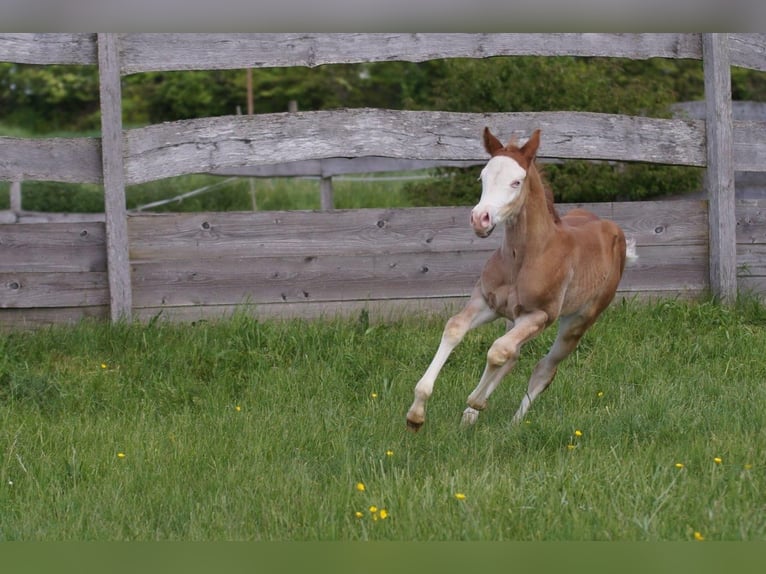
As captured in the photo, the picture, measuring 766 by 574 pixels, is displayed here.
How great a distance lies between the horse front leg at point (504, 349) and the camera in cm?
535

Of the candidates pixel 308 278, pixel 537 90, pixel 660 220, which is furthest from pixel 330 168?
pixel 660 220

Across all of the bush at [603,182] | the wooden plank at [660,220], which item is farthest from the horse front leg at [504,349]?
the bush at [603,182]

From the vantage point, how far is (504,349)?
211 inches

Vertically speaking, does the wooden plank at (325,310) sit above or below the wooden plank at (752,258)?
below

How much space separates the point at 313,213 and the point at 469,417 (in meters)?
2.94

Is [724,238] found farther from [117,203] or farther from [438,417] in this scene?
[117,203]

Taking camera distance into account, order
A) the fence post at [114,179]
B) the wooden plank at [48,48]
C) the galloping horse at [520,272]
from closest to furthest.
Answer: the galloping horse at [520,272], the wooden plank at [48,48], the fence post at [114,179]

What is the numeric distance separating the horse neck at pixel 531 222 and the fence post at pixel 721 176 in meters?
3.65

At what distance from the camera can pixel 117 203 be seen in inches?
305

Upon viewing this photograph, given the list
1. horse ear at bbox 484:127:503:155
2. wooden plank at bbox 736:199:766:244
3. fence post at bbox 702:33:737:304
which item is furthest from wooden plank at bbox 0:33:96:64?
wooden plank at bbox 736:199:766:244

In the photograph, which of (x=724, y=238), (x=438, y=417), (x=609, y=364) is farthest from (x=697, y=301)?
(x=438, y=417)

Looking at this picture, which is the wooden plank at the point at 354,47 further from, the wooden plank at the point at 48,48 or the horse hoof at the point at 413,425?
the horse hoof at the point at 413,425

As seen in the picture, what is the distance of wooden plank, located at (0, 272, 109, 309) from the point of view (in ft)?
25.6

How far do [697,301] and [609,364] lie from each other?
2073 millimetres
